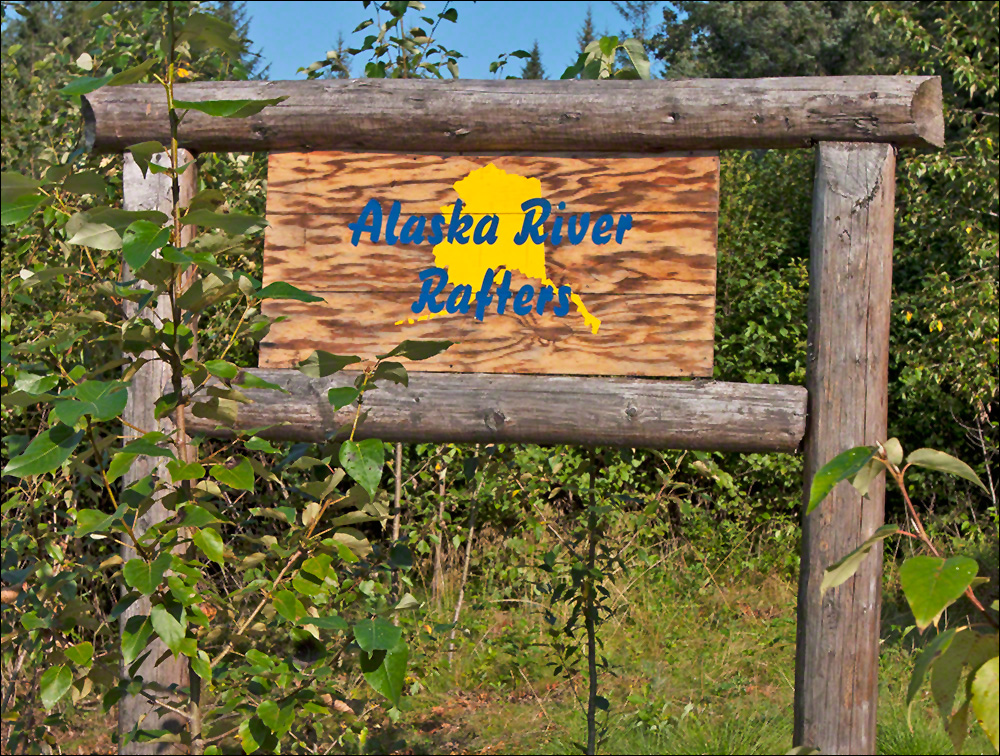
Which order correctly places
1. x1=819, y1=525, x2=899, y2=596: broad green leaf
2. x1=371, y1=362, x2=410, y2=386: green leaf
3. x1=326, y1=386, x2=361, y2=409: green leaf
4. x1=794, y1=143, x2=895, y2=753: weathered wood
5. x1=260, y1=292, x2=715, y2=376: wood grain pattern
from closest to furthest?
x1=819, y1=525, x2=899, y2=596: broad green leaf, x1=326, y1=386, x2=361, y2=409: green leaf, x1=371, y1=362, x2=410, y2=386: green leaf, x1=794, y1=143, x2=895, y2=753: weathered wood, x1=260, y1=292, x2=715, y2=376: wood grain pattern

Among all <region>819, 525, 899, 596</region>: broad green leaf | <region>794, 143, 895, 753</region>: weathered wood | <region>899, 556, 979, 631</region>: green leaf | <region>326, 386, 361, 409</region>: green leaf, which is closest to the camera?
<region>899, 556, 979, 631</region>: green leaf

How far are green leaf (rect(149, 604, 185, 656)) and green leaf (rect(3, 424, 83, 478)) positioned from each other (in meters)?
0.29

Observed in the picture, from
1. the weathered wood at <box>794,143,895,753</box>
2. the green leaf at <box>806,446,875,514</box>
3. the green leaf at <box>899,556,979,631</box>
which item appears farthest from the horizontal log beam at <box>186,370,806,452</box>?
the green leaf at <box>899,556,979,631</box>

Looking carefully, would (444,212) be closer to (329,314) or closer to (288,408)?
(329,314)

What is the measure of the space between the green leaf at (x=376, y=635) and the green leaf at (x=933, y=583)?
74 cm

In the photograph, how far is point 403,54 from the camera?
3660 mm

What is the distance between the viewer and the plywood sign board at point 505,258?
251 cm

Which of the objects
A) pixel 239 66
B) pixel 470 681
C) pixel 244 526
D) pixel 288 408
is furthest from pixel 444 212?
pixel 244 526

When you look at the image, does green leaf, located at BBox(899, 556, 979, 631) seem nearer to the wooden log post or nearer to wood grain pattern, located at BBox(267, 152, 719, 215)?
wood grain pattern, located at BBox(267, 152, 719, 215)

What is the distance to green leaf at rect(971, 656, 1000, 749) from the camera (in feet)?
3.17

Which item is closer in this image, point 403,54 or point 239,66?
point 239,66

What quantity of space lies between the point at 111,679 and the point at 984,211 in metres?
6.40

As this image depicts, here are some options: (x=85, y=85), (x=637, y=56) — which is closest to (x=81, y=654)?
(x=85, y=85)

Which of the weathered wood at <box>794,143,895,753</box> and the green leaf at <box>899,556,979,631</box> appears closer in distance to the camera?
the green leaf at <box>899,556,979,631</box>
